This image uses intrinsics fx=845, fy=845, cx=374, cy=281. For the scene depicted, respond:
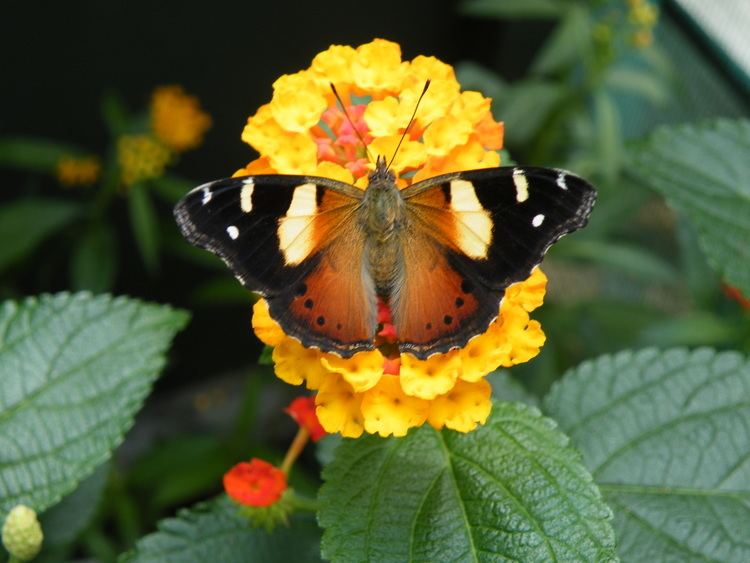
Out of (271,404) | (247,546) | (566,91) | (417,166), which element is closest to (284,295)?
(417,166)

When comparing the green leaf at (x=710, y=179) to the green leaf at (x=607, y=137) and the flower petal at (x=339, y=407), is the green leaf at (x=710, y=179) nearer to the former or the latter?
the flower petal at (x=339, y=407)

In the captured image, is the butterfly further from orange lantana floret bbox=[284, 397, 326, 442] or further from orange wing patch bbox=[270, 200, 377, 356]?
orange lantana floret bbox=[284, 397, 326, 442]

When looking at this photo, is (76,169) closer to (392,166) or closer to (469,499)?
(392,166)

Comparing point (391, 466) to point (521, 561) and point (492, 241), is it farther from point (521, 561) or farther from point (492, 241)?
point (492, 241)

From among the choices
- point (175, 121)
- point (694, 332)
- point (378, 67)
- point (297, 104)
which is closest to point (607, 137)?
point (694, 332)

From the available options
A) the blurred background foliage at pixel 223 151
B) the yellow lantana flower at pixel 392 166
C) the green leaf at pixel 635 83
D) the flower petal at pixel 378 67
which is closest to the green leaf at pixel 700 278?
the blurred background foliage at pixel 223 151

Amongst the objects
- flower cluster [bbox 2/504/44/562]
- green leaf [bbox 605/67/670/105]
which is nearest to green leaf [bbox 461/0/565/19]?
green leaf [bbox 605/67/670/105]
